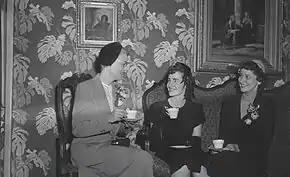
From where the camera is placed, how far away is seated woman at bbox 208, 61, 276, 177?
4312 millimetres

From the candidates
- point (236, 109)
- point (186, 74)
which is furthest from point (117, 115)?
point (236, 109)

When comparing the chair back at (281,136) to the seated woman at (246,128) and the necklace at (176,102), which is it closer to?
the seated woman at (246,128)

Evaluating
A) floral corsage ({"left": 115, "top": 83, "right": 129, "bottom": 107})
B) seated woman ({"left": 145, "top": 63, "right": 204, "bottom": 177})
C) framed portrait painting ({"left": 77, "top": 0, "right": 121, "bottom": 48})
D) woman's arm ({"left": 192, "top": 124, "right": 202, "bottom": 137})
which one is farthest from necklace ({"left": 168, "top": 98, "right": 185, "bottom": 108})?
framed portrait painting ({"left": 77, "top": 0, "right": 121, "bottom": 48})

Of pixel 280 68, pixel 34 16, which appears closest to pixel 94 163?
pixel 34 16

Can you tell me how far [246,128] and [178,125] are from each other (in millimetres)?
636

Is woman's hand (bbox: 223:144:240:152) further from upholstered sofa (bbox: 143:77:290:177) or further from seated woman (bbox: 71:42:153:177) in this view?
seated woman (bbox: 71:42:153:177)

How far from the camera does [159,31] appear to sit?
4.86 meters

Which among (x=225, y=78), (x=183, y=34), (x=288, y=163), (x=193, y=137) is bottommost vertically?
(x=288, y=163)

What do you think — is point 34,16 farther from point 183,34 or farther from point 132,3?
point 183,34

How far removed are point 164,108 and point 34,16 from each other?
4.81ft

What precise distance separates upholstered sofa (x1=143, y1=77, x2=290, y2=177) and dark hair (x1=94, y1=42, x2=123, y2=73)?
63cm

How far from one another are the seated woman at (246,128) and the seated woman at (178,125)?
260 mm

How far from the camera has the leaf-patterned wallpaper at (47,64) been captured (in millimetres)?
4496

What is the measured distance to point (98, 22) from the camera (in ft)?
Result: 15.4
